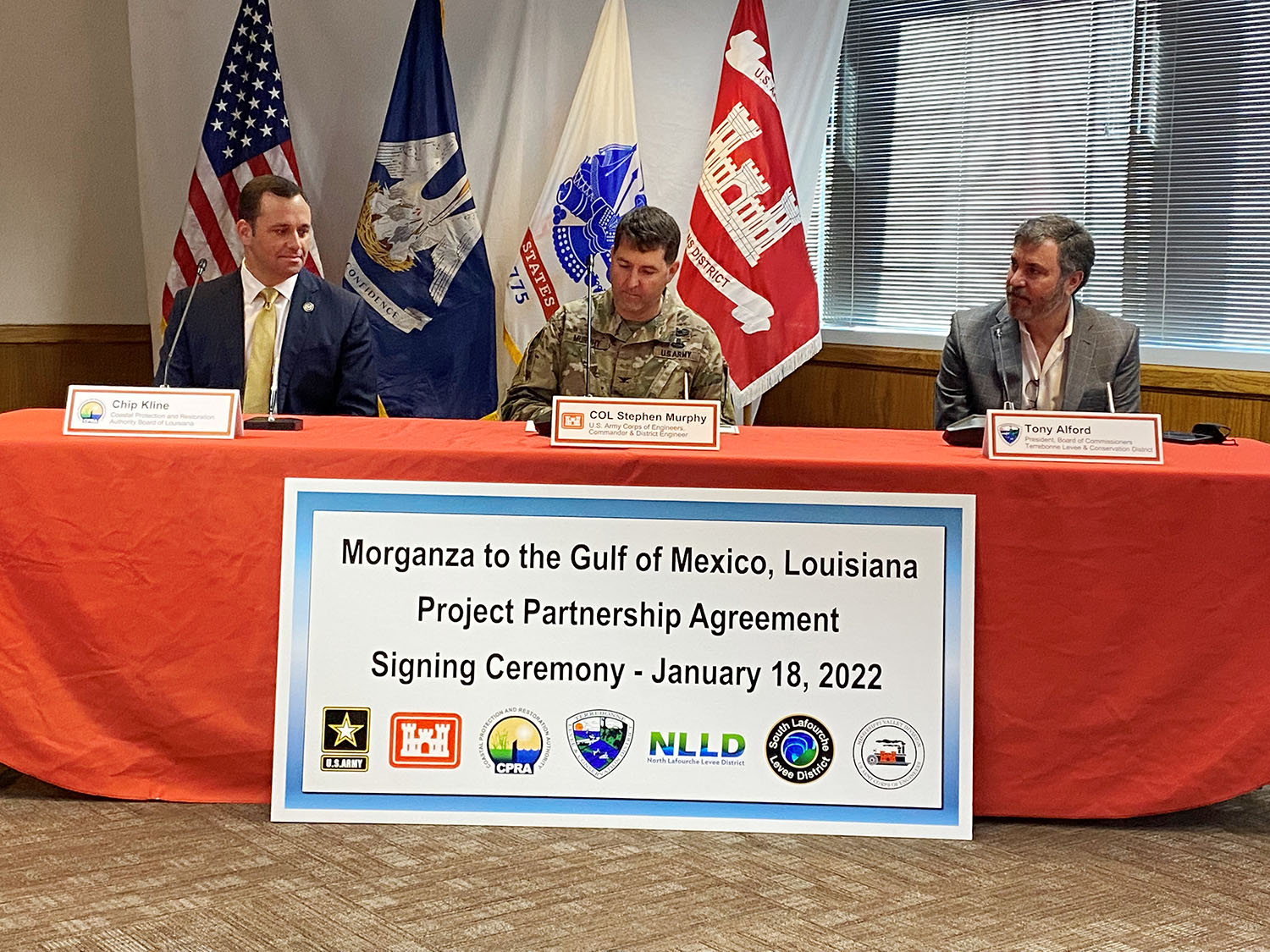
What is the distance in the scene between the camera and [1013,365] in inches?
121

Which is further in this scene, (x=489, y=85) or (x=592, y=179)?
(x=489, y=85)

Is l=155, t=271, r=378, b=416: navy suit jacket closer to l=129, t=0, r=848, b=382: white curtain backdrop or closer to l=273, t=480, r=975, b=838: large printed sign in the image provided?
l=273, t=480, r=975, b=838: large printed sign

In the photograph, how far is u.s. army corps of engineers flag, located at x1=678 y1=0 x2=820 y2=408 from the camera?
14.3 feet

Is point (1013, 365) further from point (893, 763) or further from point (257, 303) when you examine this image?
point (257, 303)

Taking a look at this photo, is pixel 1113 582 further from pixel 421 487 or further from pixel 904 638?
pixel 421 487

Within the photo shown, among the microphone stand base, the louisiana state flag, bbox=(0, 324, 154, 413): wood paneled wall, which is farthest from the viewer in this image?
bbox=(0, 324, 154, 413): wood paneled wall

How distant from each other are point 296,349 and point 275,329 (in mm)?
73

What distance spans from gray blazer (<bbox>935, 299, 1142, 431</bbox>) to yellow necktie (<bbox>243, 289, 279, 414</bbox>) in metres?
1.50

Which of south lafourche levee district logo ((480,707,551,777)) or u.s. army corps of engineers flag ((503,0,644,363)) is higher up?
u.s. army corps of engineers flag ((503,0,644,363))

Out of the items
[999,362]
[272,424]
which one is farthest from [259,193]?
[999,362]

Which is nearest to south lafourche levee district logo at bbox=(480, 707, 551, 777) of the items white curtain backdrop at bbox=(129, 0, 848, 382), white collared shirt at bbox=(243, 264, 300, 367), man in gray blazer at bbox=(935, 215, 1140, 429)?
white collared shirt at bbox=(243, 264, 300, 367)

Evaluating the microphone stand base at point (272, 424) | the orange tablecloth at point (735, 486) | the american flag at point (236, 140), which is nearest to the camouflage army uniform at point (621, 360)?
the microphone stand base at point (272, 424)

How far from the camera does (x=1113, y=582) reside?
228cm

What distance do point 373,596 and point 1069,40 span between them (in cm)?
300
